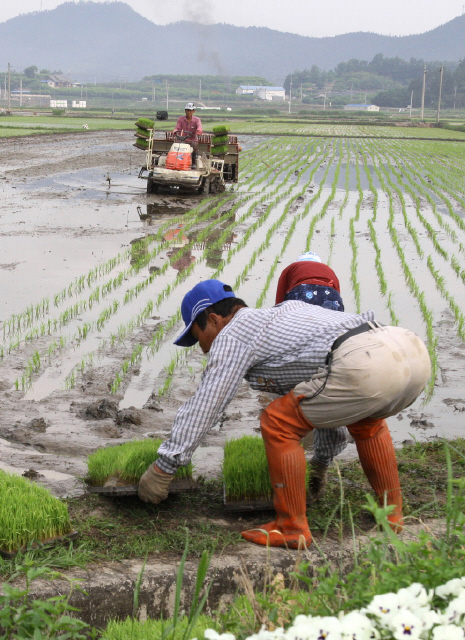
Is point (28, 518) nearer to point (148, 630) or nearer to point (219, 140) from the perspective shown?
point (148, 630)

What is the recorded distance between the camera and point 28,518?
9.71 feet

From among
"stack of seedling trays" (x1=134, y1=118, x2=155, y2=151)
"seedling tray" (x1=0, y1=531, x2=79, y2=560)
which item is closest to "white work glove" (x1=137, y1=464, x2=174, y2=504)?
"seedling tray" (x1=0, y1=531, x2=79, y2=560)

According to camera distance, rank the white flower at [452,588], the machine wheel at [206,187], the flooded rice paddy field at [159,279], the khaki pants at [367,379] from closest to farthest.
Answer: the white flower at [452,588] < the khaki pants at [367,379] < the flooded rice paddy field at [159,279] < the machine wheel at [206,187]

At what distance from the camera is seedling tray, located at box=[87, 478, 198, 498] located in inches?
132

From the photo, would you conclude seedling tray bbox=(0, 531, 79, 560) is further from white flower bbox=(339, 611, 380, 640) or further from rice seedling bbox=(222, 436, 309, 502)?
white flower bbox=(339, 611, 380, 640)

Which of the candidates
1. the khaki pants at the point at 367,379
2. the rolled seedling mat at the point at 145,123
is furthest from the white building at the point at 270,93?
the khaki pants at the point at 367,379

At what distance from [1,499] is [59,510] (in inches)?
8.7

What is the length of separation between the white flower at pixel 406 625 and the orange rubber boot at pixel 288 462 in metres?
1.54

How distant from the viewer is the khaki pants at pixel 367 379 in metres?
2.88

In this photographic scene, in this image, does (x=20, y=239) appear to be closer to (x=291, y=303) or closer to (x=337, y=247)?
(x=337, y=247)

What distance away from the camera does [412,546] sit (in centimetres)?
181

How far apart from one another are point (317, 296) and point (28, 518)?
197cm

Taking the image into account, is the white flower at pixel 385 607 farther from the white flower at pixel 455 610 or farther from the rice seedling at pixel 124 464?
the rice seedling at pixel 124 464

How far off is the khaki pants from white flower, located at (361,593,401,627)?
1421 mm
